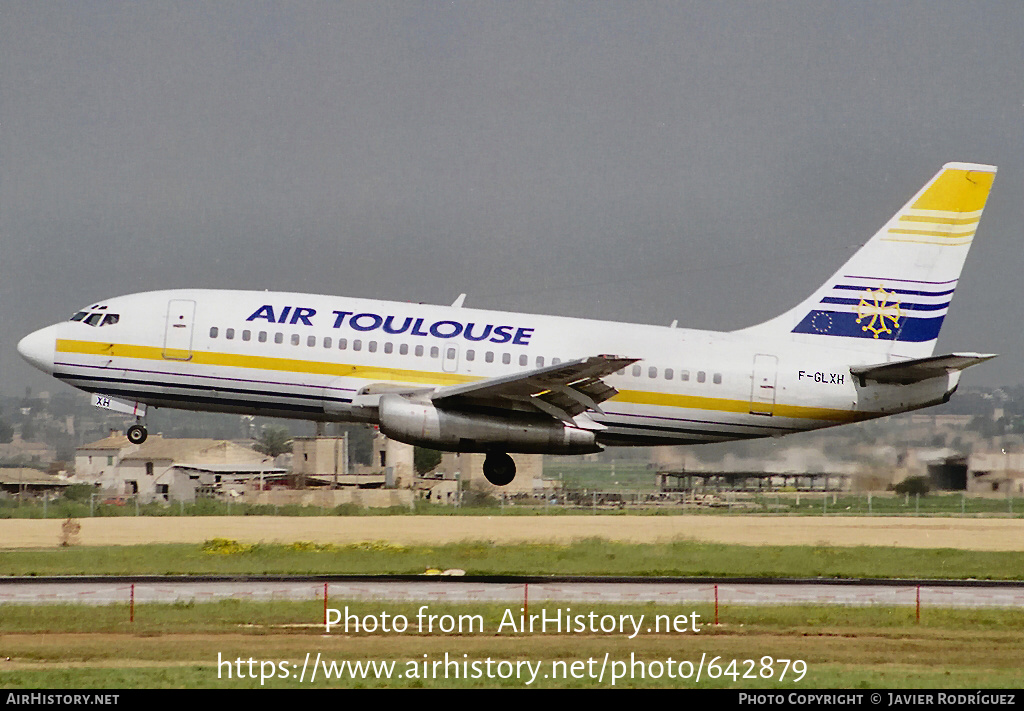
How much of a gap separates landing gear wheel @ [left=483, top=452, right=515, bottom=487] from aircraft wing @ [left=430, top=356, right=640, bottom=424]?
2.01 meters

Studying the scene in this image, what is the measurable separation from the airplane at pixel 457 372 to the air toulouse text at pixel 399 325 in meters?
0.03

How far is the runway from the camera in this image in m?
28.3

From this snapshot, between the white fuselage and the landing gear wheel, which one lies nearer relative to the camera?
the white fuselage

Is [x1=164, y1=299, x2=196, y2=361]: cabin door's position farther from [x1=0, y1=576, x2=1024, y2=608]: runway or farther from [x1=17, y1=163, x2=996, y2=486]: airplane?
[x1=0, y1=576, x2=1024, y2=608]: runway

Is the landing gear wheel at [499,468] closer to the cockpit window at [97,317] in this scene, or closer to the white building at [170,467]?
the cockpit window at [97,317]

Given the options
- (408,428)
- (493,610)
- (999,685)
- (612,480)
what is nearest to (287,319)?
(408,428)

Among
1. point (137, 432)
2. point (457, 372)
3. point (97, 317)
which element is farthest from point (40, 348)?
point (457, 372)

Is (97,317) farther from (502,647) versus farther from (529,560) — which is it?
(502,647)

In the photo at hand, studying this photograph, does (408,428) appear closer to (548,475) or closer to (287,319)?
(287,319)

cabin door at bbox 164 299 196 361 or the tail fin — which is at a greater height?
the tail fin

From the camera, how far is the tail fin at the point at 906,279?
3284cm

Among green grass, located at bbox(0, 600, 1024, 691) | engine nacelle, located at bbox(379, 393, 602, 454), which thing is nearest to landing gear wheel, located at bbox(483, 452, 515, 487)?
engine nacelle, located at bbox(379, 393, 602, 454)

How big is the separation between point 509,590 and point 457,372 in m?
5.24
